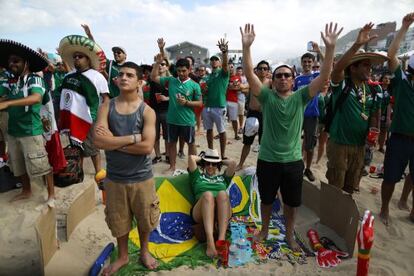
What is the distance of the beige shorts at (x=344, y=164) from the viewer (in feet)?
11.6

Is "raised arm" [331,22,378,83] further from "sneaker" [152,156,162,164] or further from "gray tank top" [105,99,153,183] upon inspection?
"sneaker" [152,156,162,164]

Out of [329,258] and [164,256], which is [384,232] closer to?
[329,258]

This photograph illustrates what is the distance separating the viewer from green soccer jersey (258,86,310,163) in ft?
9.48

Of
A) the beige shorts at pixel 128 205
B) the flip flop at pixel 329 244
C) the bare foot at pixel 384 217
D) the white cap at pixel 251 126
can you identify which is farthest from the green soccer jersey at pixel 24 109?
the bare foot at pixel 384 217

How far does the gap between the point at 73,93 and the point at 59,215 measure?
1566 millimetres

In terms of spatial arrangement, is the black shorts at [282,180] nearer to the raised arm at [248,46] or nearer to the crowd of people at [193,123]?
the crowd of people at [193,123]

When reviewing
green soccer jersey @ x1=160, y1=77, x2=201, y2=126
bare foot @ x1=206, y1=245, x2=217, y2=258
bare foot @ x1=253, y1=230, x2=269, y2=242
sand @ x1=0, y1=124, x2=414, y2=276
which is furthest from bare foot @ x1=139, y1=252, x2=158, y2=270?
green soccer jersey @ x1=160, y1=77, x2=201, y2=126

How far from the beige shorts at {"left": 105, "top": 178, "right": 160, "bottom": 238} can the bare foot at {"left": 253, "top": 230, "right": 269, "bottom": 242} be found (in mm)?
1237

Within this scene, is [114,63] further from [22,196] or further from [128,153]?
[128,153]

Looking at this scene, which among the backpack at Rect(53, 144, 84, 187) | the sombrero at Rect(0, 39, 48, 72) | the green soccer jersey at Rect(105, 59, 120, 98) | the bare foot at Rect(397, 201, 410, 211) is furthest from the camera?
the green soccer jersey at Rect(105, 59, 120, 98)

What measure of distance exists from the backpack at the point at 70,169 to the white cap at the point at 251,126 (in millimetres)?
2594

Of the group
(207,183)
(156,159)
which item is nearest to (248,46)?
(207,183)

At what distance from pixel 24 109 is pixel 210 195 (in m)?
2.43

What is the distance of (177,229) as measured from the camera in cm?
363
